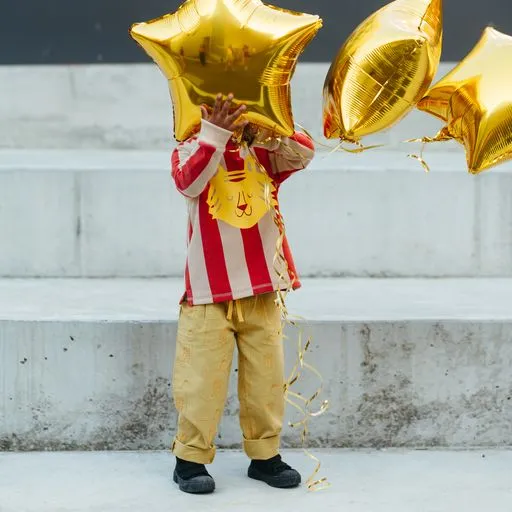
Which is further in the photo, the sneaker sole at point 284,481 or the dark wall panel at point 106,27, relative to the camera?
the dark wall panel at point 106,27

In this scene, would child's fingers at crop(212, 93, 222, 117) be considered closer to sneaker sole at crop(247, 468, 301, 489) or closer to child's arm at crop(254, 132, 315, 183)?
child's arm at crop(254, 132, 315, 183)

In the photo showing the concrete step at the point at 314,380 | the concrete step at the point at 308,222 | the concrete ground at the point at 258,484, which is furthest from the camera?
the concrete step at the point at 308,222

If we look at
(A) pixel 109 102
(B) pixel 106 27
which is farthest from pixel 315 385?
(B) pixel 106 27

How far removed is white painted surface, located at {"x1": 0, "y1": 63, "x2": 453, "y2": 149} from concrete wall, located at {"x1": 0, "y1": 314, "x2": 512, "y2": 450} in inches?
59.9

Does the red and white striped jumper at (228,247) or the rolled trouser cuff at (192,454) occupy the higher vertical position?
the red and white striped jumper at (228,247)

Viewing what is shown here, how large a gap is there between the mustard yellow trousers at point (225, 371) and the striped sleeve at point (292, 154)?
30 cm

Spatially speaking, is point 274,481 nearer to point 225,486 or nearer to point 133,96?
point 225,486

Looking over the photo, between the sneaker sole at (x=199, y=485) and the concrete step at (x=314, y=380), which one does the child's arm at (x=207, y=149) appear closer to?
the concrete step at (x=314, y=380)

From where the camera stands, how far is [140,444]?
3025 mm

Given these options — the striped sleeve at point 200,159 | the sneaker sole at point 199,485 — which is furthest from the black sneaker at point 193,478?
the striped sleeve at point 200,159

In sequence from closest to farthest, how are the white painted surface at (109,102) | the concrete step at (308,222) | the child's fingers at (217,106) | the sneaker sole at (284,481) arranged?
the child's fingers at (217,106) < the sneaker sole at (284,481) < the concrete step at (308,222) < the white painted surface at (109,102)

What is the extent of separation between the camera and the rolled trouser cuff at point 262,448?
2754 millimetres

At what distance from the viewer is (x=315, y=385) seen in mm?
3023

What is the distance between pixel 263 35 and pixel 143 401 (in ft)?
3.46
